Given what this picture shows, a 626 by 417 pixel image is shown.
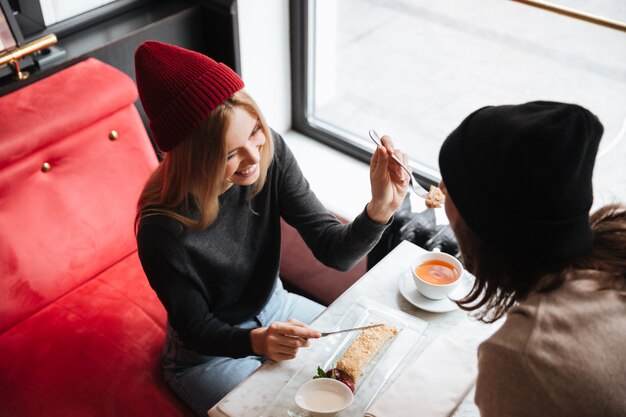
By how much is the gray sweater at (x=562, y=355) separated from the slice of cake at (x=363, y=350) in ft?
0.94

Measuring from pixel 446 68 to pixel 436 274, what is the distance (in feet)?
5.36

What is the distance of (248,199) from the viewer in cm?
132

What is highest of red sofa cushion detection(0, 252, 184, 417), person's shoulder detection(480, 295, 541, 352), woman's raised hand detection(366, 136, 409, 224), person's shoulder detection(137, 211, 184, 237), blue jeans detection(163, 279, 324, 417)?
person's shoulder detection(480, 295, 541, 352)

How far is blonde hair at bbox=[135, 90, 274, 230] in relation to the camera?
1094 millimetres

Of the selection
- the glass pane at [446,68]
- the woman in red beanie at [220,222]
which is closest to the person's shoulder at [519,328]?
the woman in red beanie at [220,222]

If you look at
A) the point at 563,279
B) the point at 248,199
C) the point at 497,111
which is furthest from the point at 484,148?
the point at 248,199

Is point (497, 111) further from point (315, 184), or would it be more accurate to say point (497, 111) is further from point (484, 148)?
point (315, 184)

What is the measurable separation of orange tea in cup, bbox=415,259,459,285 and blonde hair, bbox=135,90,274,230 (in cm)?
40

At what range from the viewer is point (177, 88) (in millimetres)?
1054

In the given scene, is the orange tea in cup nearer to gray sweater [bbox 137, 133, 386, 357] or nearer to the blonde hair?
gray sweater [bbox 137, 133, 386, 357]

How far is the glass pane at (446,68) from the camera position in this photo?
232 centimetres

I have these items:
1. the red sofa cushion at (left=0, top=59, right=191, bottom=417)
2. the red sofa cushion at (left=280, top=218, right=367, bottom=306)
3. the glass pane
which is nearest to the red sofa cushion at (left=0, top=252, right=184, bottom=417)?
the red sofa cushion at (left=0, top=59, right=191, bottom=417)

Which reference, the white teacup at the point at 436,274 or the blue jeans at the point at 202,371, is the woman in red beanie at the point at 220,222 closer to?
the blue jeans at the point at 202,371

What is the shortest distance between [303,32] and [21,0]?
1020 mm
